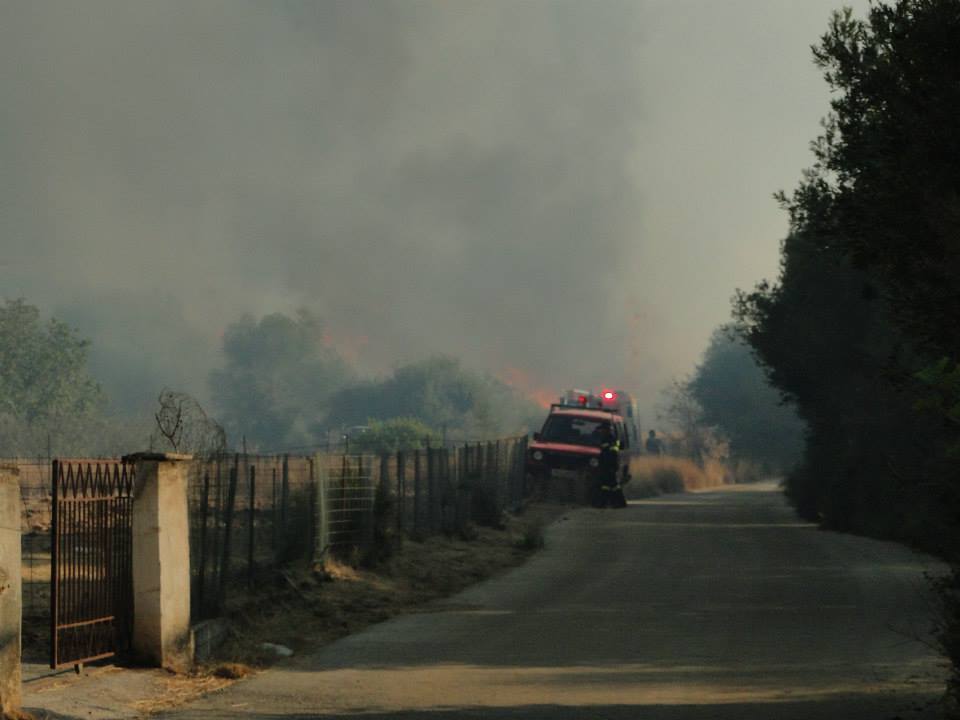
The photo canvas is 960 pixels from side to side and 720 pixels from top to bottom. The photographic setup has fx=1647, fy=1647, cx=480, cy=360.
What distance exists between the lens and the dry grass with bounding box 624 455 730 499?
189 ft

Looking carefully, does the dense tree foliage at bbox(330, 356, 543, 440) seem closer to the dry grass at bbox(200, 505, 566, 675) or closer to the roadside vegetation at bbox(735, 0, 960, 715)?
the dry grass at bbox(200, 505, 566, 675)

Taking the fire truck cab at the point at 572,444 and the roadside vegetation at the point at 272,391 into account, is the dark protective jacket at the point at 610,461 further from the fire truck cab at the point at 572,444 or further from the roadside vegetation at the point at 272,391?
the roadside vegetation at the point at 272,391

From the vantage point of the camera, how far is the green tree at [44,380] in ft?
320

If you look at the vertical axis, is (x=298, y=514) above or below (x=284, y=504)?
below

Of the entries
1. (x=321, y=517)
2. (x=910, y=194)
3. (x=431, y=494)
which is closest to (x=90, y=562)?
(x=910, y=194)

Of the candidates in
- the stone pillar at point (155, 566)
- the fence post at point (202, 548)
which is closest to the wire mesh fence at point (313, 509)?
the fence post at point (202, 548)

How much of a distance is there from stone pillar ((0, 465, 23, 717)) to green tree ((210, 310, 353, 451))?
528 ft

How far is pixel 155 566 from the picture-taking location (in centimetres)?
1376

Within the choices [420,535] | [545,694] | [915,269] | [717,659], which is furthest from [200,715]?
[420,535]

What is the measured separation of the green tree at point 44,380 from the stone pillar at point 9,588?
8231 cm

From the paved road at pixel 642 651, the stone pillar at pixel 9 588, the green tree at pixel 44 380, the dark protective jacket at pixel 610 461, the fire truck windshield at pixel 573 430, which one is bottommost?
the paved road at pixel 642 651

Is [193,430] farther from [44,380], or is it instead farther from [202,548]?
[44,380]

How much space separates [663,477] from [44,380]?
183ft

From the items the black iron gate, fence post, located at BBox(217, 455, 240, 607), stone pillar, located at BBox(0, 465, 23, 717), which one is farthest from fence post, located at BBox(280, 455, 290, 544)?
stone pillar, located at BBox(0, 465, 23, 717)
